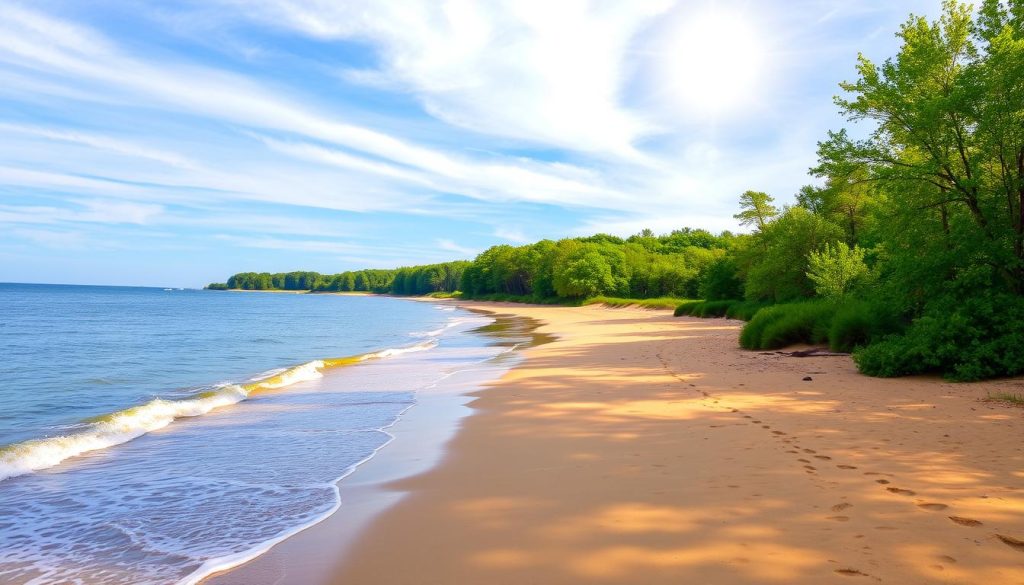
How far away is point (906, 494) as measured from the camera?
473cm

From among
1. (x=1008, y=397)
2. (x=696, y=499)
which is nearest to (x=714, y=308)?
(x=1008, y=397)

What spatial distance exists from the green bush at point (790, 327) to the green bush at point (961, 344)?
5.29m

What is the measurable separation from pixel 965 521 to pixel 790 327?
14983 mm

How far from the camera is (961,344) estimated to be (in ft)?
35.9

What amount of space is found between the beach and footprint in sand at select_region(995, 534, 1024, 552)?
0.06 feet

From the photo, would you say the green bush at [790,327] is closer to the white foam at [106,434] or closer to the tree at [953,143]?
the tree at [953,143]

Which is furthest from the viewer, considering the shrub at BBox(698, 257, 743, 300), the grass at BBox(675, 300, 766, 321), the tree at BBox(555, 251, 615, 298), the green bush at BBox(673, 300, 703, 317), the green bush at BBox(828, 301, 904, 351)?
the tree at BBox(555, 251, 615, 298)

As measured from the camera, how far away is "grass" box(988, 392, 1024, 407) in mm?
8352

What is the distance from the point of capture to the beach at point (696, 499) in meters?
3.70

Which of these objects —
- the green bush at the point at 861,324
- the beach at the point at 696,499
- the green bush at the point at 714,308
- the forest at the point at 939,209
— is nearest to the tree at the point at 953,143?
the forest at the point at 939,209

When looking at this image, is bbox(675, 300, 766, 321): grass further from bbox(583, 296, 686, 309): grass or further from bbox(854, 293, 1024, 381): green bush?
bbox(854, 293, 1024, 381): green bush

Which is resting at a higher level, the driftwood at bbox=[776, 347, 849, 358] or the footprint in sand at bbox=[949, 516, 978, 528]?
the driftwood at bbox=[776, 347, 849, 358]

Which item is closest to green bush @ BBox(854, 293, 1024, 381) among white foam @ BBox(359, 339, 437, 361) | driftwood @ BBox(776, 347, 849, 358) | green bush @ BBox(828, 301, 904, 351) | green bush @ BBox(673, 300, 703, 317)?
green bush @ BBox(828, 301, 904, 351)

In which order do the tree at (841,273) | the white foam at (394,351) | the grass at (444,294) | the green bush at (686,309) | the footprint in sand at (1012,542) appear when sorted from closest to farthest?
the footprint in sand at (1012,542)
the white foam at (394,351)
the tree at (841,273)
the green bush at (686,309)
the grass at (444,294)
